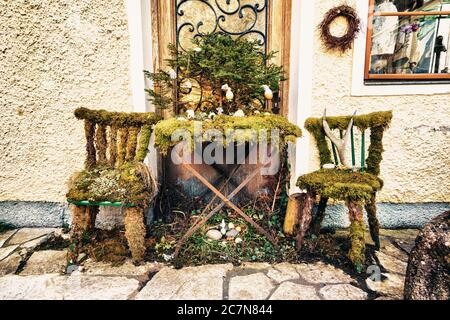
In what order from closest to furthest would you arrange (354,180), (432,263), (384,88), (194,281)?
(432,263), (194,281), (354,180), (384,88)

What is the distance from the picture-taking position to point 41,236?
257cm

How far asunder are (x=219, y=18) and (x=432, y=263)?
2.85m

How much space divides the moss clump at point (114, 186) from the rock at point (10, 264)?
2.65 feet

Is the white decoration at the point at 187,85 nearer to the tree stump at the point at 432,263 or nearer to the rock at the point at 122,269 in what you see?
the rock at the point at 122,269

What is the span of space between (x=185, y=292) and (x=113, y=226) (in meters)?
1.36

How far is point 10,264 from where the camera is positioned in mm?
2107

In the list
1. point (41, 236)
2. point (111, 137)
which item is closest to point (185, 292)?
point (111, 137)

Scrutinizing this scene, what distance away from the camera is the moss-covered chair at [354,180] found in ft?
6.15

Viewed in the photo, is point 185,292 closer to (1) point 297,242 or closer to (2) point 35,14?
(1) point 297,242

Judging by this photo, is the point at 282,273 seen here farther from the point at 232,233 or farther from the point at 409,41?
the point at 409,41

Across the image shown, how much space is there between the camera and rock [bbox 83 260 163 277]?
6.49ft

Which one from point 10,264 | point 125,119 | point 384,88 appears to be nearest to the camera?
point 10,264

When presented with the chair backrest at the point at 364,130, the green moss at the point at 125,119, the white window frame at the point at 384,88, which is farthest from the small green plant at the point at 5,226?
the white window frame at the point at 384,88

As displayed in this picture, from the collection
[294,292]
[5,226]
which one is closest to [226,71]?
[294,292]
